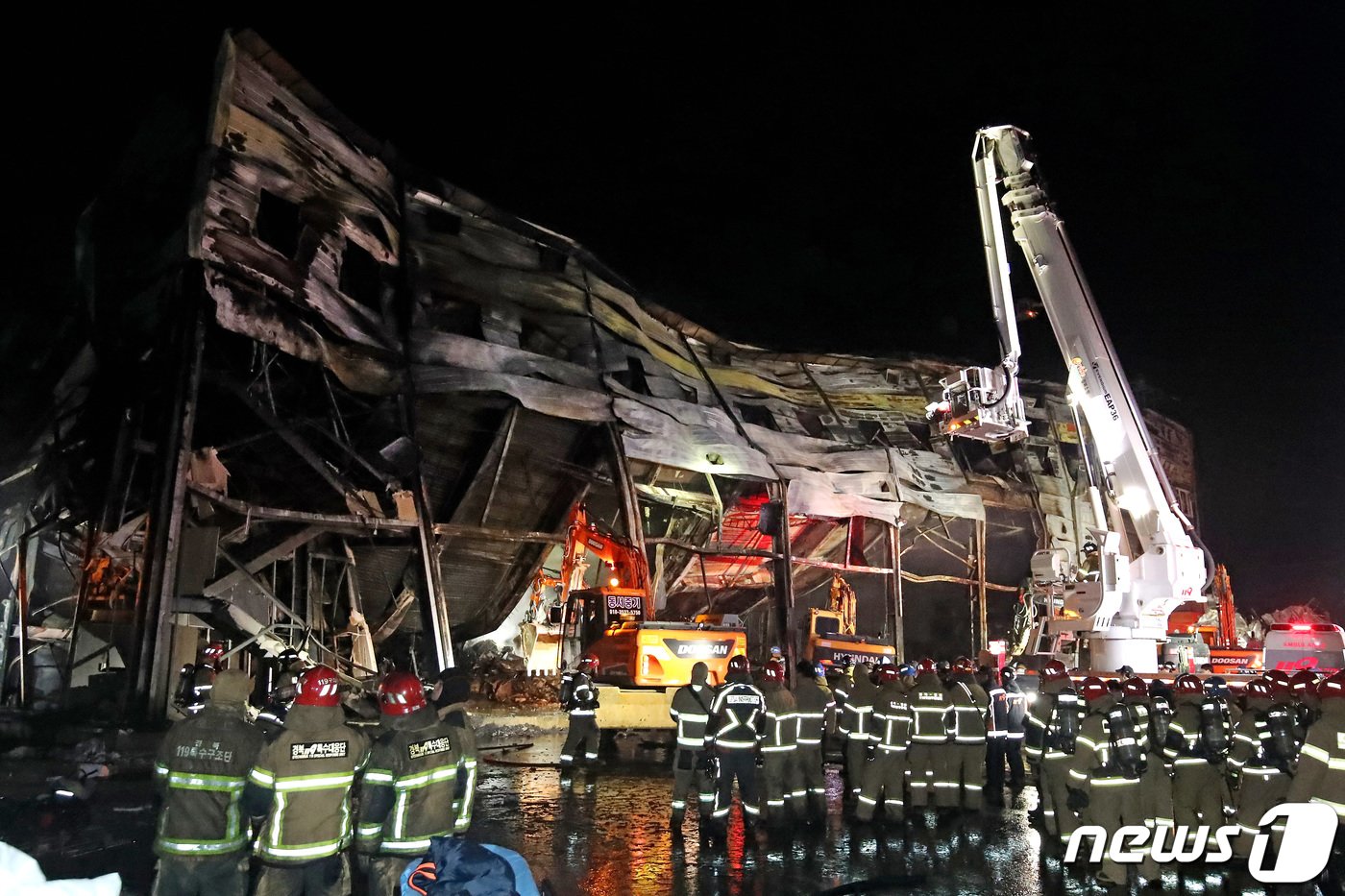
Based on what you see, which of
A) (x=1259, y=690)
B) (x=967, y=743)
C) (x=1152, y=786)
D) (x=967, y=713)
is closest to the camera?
(x=1152, y=786)

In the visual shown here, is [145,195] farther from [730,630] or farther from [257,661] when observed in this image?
[730,630]

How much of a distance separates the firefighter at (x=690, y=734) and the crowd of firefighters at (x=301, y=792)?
396cm

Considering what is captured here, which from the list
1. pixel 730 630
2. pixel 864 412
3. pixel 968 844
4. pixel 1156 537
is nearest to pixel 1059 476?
pixel 864 412

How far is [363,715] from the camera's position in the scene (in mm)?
10250

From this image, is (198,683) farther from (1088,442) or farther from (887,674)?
(1088,442)

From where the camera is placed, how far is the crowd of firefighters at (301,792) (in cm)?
502

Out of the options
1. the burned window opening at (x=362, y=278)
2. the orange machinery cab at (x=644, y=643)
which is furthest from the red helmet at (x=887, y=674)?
the burned window opening at (x=362, y=278)

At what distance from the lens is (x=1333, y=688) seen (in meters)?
7.28

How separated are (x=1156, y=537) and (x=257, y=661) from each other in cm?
1611

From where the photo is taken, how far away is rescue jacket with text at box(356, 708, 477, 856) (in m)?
5.38

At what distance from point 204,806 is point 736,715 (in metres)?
5.33

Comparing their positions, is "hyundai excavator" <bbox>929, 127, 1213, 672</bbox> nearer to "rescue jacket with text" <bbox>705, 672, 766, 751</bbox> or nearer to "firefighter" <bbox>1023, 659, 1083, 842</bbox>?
"firefighter" <bbox>1023, 659, 1083, 842</bbox>

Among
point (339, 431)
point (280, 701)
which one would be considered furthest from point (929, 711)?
point (339, 431)

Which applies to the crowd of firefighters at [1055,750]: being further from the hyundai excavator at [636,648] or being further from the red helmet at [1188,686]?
the hyundai excavator at [636,648]
